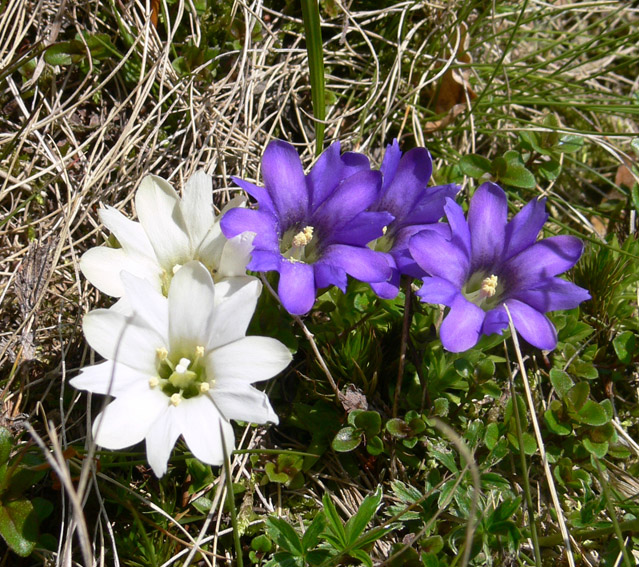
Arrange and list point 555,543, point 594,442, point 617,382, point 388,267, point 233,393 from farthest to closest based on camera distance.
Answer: point 617,382 < point 594,442 < point 555,543 < point 388,267 < point 233,393

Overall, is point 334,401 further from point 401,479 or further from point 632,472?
point 632,472

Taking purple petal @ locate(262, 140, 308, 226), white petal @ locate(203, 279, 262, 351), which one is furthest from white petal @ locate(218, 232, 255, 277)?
purple petal @ locate(262, 140, 308, 226)

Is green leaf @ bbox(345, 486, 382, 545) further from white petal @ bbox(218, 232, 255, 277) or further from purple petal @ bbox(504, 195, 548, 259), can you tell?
purple petal @ bbox(504, 195, 548, 259)

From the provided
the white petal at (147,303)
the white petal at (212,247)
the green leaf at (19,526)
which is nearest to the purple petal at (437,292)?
the white petal at (212,247)

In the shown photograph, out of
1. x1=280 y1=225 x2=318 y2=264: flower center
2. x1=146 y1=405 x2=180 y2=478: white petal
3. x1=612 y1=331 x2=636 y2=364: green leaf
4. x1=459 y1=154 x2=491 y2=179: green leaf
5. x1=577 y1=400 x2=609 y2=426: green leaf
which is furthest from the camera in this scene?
x1=459 y1=154 x2=491 y2=179: green leaf

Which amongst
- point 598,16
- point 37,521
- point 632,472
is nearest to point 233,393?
point 37,521
